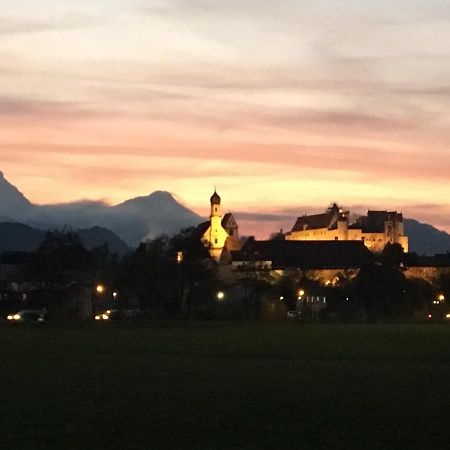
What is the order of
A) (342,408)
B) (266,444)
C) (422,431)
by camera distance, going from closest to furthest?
(266,444) < (422,431) < (342,408)

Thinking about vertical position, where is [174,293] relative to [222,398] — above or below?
above

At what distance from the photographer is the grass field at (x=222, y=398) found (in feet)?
54.3

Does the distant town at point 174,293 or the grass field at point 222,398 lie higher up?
the distant town at point 174,293

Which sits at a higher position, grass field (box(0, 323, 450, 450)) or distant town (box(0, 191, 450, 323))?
distant town (box(0, 191, 450, 323))

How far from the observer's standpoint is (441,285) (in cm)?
13588

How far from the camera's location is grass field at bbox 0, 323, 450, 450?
1655 centimetres

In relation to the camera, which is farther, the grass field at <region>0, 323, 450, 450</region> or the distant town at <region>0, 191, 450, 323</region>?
the distant town at <region>0, 191, 450, 323</region>

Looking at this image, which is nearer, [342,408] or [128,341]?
[342,408]

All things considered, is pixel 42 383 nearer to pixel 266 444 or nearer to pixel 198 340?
pixel 266 444

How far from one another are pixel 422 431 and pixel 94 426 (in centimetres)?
482

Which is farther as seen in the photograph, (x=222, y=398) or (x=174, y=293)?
(x=174, y=293)

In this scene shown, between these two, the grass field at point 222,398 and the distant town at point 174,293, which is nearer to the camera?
the grass field at point 222,398

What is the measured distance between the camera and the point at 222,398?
21750 mm

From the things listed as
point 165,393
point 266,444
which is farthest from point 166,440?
point 165,393
